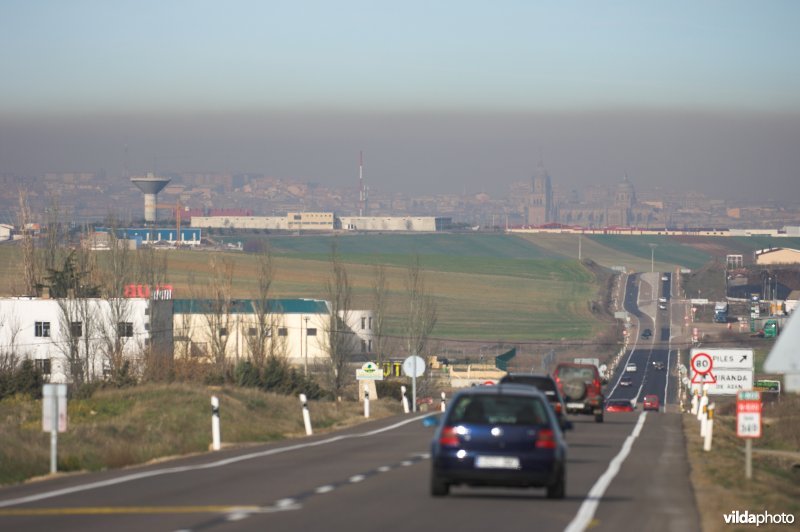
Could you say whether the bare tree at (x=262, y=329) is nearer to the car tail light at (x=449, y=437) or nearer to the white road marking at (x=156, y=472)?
the white road marking at (x=156, y=472)

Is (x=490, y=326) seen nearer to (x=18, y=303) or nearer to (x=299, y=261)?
(x=299, y=261)

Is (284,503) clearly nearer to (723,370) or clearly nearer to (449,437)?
(449,437)

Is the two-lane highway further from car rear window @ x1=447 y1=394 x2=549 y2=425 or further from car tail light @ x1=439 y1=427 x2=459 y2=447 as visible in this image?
car rear window @ x1=447 y1=394 x2=549 y2=425

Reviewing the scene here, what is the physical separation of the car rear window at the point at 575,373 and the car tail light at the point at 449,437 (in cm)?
2418

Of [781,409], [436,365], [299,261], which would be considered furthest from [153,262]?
[299,261]

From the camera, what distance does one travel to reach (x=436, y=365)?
119 meters

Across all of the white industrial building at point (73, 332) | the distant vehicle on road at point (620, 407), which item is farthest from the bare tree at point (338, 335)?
the distant vehicle on road at point (620, 407)

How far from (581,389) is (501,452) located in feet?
77.5

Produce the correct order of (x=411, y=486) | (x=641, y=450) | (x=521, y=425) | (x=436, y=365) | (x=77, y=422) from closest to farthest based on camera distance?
(x=521, y=425) < (x=411, y=486) < (x=641, y=450) < (x=77, y=422) < (x=436, y=365)

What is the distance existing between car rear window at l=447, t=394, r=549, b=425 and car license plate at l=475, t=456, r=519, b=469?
0.48 meters

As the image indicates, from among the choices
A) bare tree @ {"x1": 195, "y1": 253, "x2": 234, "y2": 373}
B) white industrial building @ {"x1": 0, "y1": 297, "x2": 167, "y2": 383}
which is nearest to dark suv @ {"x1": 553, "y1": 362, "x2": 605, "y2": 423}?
white industrial building @ {"x1": 0, "y1": 297, "x2": 167, "y2": 383}

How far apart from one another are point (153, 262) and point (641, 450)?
7375 centimetres

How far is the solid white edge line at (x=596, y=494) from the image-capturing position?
49.3 feet

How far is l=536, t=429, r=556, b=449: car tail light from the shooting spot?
17.0 m
